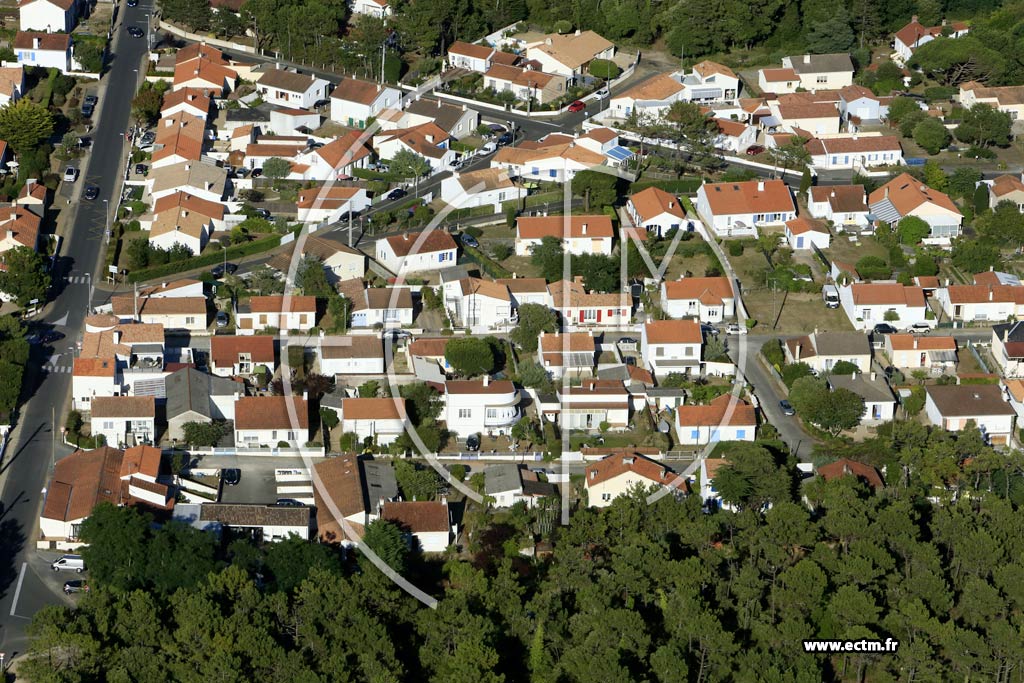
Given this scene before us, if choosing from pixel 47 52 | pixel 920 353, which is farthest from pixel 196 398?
pixel 47 52

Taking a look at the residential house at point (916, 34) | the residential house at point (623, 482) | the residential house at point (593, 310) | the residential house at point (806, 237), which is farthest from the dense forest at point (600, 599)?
the residential house at point (916, 34)

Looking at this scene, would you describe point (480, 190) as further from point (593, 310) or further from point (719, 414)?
point (719, 414)

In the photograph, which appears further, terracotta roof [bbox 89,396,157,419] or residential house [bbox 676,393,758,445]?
residential house [bbox 676,393,758,445]

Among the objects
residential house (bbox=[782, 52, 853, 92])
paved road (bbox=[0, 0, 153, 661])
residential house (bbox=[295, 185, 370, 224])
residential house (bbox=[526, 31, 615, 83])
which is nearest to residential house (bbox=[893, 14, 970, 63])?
residential house (bbox=[782, 52, 853, 92])

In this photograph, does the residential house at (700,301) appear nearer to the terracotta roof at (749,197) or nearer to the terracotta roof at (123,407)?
the terracotta roof at (749,197)

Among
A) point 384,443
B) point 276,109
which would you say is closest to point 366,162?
point 276,109

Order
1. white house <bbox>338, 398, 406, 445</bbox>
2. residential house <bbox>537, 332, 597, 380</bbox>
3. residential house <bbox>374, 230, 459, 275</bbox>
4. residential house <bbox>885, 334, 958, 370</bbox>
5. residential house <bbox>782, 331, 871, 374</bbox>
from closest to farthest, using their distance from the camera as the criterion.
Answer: white house <bbox>338, 398, 406, 445</bbox> → residential house <bbox>537, 332, 597, 380</bbox> → residential house <bbox>782, 331, 871, 374</bbox> → residential house <bbox>885, 334, 958, 370</bbox> → residential house <bbox>374, 230, 459, 275</bbox>

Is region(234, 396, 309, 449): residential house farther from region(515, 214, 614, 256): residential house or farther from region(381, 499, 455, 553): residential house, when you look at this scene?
region(515, 214, 614, 256): residential house

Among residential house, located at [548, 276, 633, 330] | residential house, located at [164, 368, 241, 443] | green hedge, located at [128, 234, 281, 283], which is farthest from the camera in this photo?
green hedge, located at [128, 234, 281, 283]
